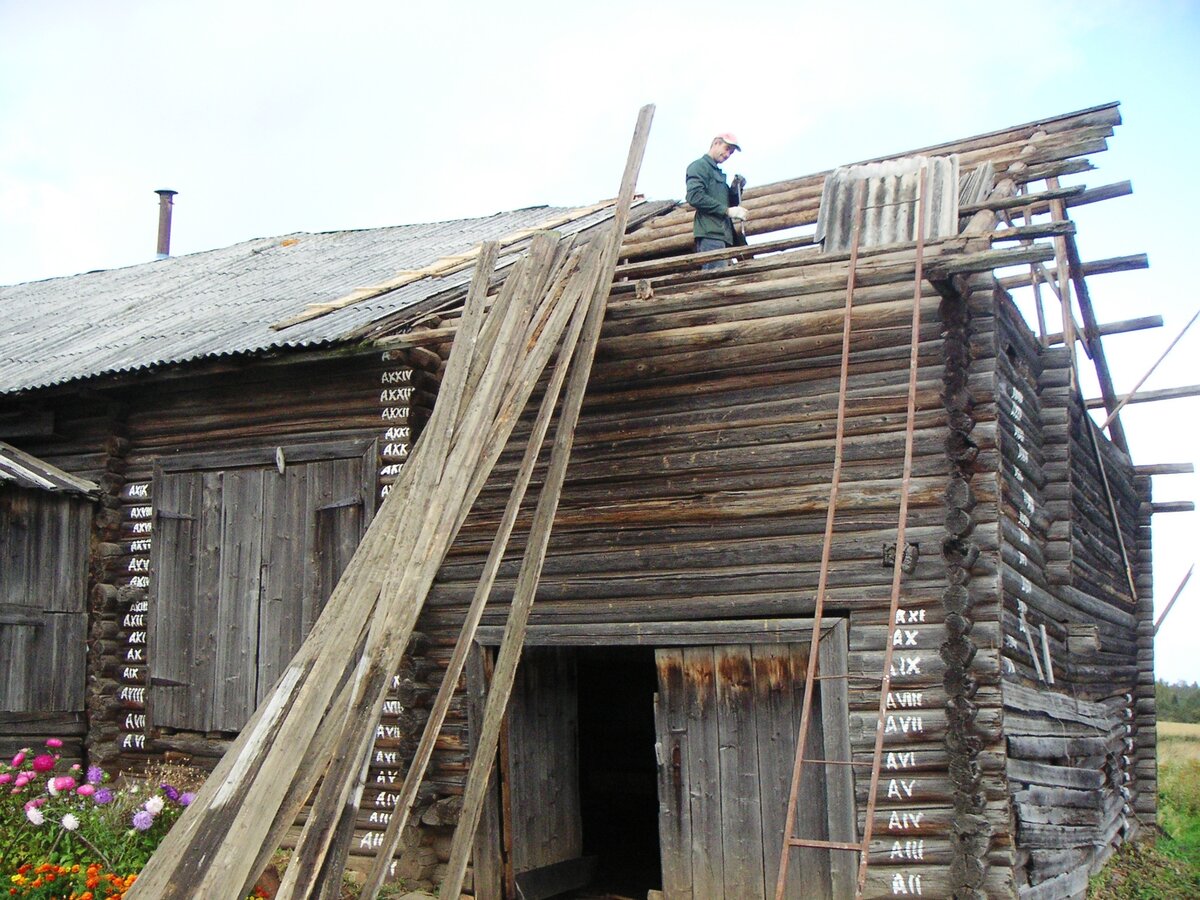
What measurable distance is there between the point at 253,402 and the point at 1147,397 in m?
8.88

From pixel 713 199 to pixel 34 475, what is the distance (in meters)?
6.36

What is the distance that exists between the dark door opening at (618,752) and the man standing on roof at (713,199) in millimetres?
4940

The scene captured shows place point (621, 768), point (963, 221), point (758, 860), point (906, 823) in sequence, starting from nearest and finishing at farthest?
point (906, 823)
point (758, 860)
point (963, 221)
point (621, 768)

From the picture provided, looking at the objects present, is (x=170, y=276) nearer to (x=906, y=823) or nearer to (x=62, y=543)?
(x=62, y=543)

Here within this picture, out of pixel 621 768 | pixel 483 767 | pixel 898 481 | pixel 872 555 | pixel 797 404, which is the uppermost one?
pixel 797 404

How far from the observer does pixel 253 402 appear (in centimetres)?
1027

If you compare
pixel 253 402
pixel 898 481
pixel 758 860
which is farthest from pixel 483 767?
pixel 253 402

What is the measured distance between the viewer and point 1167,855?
1230 cm

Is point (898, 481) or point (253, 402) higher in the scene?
point (253, 402)

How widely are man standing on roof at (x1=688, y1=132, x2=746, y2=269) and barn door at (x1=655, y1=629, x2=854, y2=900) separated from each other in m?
3.57

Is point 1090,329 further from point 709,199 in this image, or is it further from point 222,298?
point 222,298

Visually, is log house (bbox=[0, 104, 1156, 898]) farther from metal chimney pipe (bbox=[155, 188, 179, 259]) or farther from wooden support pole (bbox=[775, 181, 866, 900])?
metal chimney pipe (bbox=[155, 188, 179, 259])

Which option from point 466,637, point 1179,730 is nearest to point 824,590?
point 466,637

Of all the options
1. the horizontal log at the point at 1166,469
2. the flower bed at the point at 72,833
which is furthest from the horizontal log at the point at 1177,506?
the flower bed at the point at 72,833
